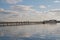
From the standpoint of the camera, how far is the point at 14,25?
617 centimetres

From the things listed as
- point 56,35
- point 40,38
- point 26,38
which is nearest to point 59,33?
point 56,35

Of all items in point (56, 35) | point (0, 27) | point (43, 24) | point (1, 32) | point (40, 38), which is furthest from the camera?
point (43, 24)

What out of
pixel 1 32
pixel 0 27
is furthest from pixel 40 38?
pixel 0 27

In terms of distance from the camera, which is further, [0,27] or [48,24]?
[48,24]

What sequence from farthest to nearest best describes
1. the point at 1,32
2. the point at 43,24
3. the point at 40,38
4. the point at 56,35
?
the point at 43,24 < the point at 1,32 < the point at 56,35 < the point at 40,38

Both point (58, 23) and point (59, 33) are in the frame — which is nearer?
point (59, 33)

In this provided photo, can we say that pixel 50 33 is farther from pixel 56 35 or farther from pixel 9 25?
pixel 9 25

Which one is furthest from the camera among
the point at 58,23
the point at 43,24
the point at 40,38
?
the point at 43,24

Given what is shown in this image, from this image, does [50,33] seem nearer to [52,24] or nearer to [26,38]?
[26,38]

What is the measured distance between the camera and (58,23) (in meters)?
5.84

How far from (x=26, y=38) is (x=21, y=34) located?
0.46 metres

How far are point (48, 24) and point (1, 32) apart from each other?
222 cm

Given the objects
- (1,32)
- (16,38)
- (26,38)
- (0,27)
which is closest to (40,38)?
(26,38)

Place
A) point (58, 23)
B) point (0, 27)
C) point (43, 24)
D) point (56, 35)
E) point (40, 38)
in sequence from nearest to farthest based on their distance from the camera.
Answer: point (40, 38), point (56, 35), point (0, 27), point (58, 23), point (43, 24)
